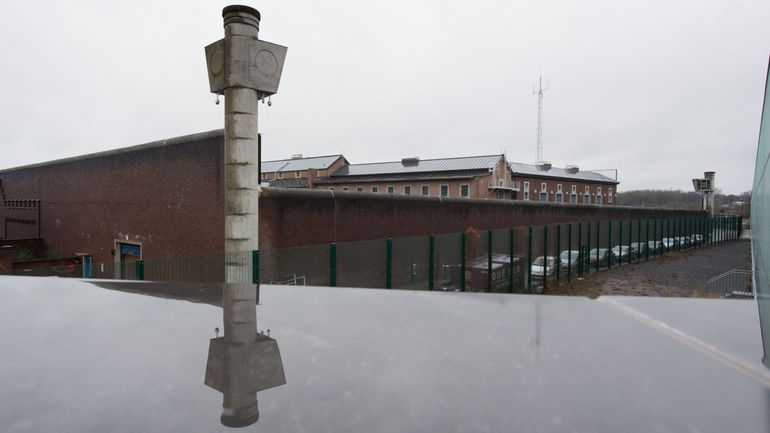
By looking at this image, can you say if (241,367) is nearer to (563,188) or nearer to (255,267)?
(255,267)

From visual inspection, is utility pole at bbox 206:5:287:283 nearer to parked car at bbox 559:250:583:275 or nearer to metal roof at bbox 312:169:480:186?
parked car at bbox 559:250:583:275

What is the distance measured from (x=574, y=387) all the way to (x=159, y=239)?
17762 mm

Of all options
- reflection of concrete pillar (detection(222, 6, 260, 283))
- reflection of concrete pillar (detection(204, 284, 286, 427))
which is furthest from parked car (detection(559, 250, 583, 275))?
reflection of concrete pillar (detection(204, 284, 286, 427))

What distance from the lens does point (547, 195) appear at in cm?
6662

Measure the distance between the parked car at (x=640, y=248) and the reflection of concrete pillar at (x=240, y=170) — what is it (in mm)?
24491

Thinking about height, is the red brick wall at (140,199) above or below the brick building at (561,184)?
below

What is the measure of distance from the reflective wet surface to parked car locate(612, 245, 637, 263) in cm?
2596

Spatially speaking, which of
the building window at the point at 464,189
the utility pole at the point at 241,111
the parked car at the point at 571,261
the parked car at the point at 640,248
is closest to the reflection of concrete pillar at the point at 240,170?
the utility pole at the point at 241,111

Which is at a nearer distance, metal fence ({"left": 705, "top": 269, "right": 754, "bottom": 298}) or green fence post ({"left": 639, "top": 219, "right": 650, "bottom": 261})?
metal fence ({"left": 705, "top": 269, "right": 754, "bottom": 298})

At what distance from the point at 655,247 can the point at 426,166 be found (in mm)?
34102

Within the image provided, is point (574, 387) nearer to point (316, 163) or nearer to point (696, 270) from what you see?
point (696, 270)

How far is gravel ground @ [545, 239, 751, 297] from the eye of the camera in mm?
16422

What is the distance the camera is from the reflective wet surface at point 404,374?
34.5 inches

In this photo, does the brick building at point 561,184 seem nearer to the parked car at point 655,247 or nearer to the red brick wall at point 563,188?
the red brick wall at point 563,188
